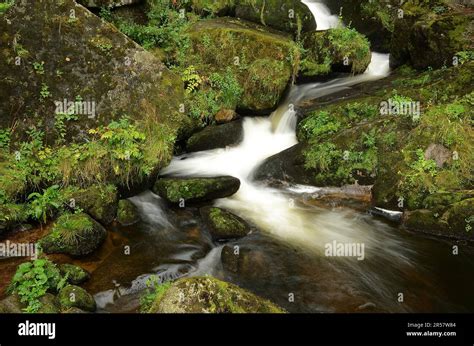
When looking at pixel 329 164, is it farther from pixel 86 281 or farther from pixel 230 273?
pixel 86 281

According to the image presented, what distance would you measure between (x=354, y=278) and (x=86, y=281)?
442 centimetres

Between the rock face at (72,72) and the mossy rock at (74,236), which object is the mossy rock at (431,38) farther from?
the mossy rock at (74,236)

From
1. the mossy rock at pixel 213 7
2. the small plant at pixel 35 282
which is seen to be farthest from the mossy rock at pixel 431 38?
the small plant at pixel 35 282

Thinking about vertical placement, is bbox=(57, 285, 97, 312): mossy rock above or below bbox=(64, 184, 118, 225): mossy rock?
below

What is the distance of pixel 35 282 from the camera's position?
6000mm

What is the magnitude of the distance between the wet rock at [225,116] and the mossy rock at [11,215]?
17.3 feet

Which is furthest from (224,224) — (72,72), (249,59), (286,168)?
(249,59)

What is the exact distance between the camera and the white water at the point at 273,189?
838 centimetres

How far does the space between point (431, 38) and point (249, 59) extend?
16.8 feet

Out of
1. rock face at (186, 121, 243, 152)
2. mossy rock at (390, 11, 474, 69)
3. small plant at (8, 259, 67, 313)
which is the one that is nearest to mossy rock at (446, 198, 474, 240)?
mossy rock at (390, 11, 474, 69)

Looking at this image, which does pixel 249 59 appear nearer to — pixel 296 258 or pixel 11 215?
pixel 296 258

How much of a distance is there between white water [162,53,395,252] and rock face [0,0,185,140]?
60.5 inches

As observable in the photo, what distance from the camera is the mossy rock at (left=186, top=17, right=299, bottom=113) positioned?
11641 mm

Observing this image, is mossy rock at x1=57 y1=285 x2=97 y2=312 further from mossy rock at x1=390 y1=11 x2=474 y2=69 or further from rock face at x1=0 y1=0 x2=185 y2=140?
mossy rock at x1=390 y1=11 x2=474 y2=69
